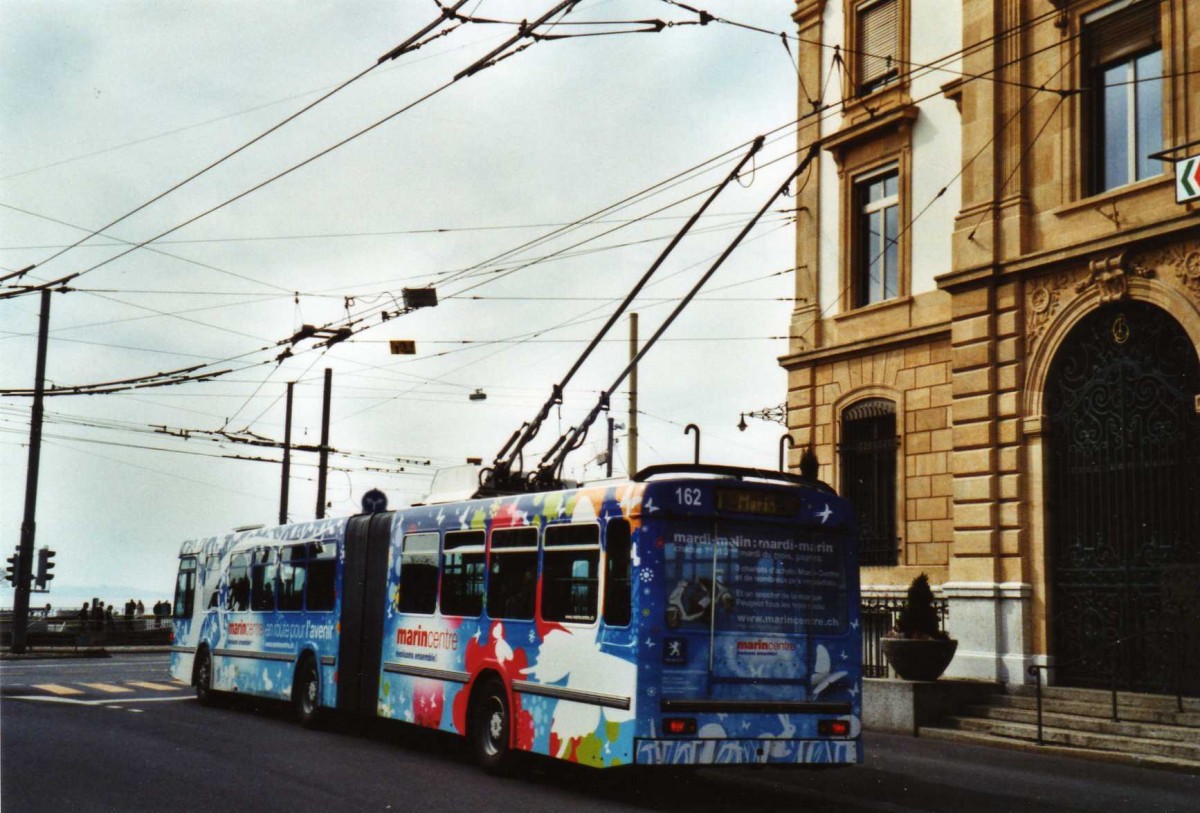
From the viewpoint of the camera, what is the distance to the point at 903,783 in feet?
43.2

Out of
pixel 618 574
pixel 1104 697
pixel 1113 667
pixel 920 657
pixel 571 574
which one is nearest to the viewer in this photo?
pixel 618 574

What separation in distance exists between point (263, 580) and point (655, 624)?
10.6 meters

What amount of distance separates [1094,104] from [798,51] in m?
A: 7.31

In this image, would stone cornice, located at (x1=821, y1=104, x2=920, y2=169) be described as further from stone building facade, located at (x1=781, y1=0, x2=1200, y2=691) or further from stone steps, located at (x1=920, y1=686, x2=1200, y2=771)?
stone steps, located at (x1=920, y1=686, x2=1200, y2=771)

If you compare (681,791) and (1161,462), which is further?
(1161,462)

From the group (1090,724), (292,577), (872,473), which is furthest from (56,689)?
(1090,724)

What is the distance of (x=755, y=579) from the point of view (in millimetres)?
11805

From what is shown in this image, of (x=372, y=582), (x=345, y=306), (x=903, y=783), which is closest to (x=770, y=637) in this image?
(x=903, y=783)

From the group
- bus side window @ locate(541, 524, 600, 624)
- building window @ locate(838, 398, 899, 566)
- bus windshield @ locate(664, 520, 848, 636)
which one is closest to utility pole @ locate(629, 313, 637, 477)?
building window @ locate(838, 398, 899, 566)

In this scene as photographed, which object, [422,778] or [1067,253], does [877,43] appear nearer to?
[1067,253]

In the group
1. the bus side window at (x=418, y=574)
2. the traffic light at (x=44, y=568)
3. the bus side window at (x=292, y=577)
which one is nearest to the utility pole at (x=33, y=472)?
the traffic light at (x=44, y=568)

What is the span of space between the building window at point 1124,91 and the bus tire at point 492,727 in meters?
11.5

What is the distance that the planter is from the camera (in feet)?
62.0

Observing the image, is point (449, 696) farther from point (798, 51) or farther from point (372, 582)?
point (798, 51)
